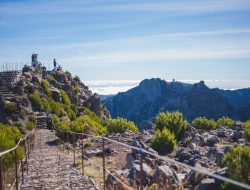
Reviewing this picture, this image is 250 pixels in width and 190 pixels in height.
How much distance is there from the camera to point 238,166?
10.1 metres

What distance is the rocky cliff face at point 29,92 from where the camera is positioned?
Result: 149 ft

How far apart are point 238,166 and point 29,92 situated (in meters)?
48.3

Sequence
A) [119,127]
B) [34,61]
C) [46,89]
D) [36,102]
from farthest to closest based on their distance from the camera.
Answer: [34,61]
[46,89]
[36,102]
[119,127]

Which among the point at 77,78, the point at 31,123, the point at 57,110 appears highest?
the point at 77,78

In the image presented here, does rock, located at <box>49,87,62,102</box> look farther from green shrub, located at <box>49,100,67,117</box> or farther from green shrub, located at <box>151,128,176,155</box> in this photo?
green shrub, located at <box>151,128,176,155</box>

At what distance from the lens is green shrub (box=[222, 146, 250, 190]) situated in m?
9.80

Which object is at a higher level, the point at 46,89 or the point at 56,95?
the point at 46,89

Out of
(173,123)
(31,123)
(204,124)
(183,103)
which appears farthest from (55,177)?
(183,103)

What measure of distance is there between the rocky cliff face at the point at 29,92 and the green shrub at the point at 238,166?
35.2 meters

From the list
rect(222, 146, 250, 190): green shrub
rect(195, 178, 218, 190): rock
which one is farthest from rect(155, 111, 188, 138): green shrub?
rect(195, 178, 218, 190): rock

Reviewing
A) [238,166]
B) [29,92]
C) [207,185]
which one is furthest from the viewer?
[29,92]

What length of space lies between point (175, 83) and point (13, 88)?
489ft

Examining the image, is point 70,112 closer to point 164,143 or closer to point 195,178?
point 164,143

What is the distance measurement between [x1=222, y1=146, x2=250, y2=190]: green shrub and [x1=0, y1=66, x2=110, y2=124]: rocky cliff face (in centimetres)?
3523
